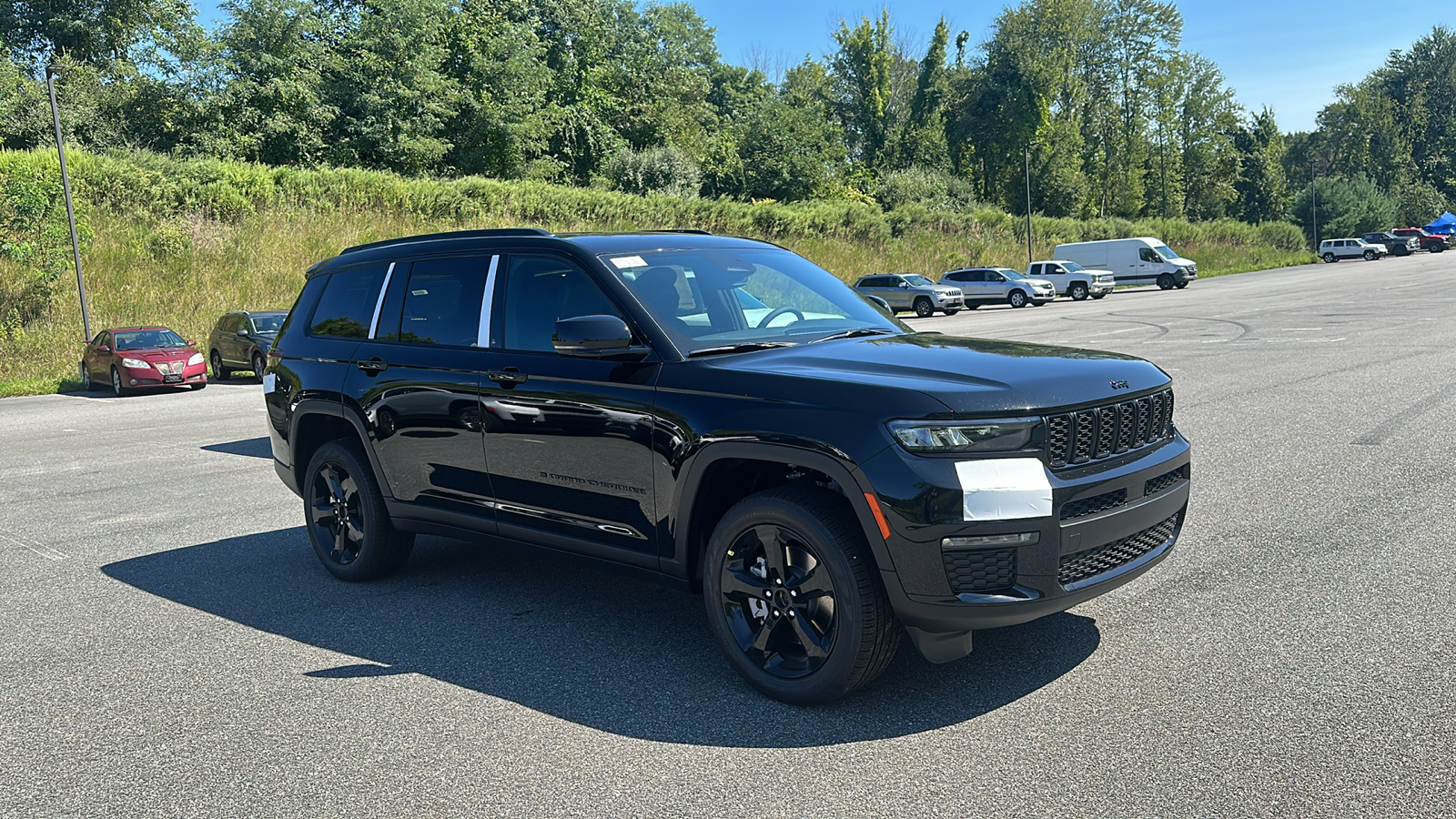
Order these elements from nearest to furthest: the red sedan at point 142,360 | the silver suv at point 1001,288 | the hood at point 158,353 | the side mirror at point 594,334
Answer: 1. the side mirror at point 594,334
2. the red sedan at point 142,360
3. the hood at point 158,353
4. the silver suv at point 1001,288

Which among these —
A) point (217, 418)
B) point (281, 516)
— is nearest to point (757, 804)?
point (281, 516)

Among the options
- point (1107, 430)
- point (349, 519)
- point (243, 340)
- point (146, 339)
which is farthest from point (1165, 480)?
point (146, 339)

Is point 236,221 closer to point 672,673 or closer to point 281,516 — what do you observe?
point 281,516

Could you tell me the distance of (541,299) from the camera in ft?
16.6

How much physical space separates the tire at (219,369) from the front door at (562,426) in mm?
22693

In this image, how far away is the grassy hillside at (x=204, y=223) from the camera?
2731 centimetres

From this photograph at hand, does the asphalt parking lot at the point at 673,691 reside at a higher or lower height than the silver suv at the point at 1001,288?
lower

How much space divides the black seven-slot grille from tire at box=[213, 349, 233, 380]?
975 inches

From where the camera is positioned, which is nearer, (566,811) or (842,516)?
(566,811)

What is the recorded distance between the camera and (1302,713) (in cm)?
376

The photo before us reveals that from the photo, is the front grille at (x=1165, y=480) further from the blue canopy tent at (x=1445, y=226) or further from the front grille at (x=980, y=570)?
the blue canopy tent at (x=1445, y=226)

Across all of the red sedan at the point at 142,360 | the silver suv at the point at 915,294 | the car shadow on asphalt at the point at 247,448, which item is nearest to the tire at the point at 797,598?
the car shadow on asphalt at the point at 247,448

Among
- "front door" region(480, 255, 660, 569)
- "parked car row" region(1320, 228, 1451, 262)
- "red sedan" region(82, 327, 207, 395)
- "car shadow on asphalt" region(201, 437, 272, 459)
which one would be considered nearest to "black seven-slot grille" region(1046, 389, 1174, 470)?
"front door" region(480, 255, 660, 569)

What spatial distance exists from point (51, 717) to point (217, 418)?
12834mm
